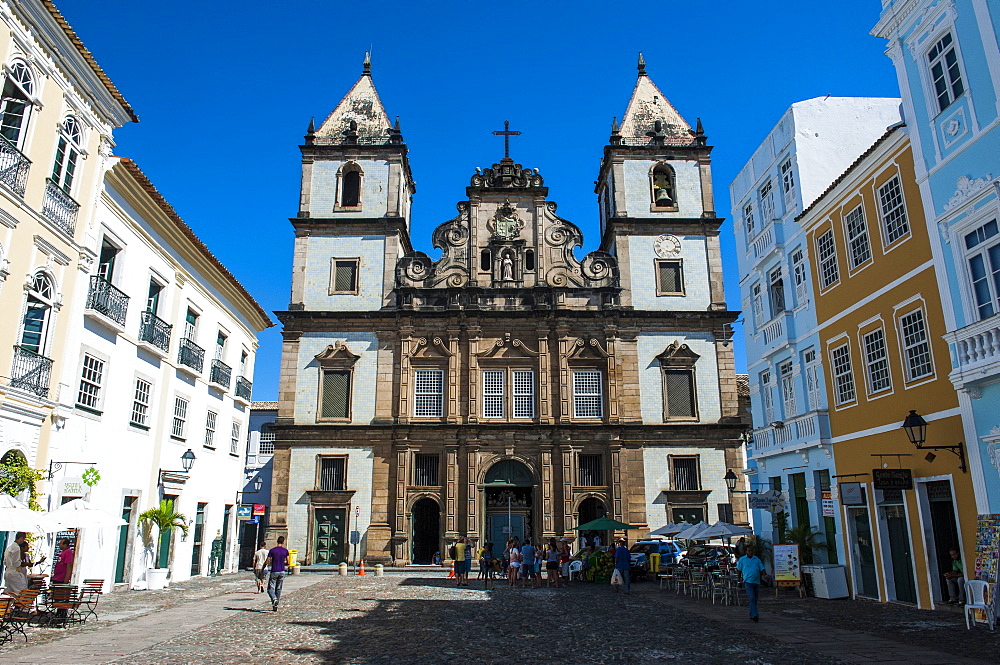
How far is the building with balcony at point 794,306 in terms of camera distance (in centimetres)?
1911

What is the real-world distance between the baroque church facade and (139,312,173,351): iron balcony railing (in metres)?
10.8

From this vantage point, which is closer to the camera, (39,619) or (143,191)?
(39,619)

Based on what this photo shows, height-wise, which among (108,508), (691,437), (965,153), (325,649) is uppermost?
(965,153)

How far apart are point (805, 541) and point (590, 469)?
14488mm

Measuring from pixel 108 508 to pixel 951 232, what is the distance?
20055 millimetres

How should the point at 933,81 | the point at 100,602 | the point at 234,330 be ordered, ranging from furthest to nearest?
the point at 234,330 → the point at 100,602 → the point at 933,81

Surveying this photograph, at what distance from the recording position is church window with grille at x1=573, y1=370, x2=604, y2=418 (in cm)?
3297

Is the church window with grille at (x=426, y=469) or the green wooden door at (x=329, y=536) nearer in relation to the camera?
the green wooden door at (x=329, y=536)

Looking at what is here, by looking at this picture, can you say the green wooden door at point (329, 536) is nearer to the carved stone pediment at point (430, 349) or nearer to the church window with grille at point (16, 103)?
the carved stone pediment at point (430, 349)

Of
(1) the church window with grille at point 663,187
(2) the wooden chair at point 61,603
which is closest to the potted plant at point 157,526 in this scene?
(2) the wooden chair at point 61,603

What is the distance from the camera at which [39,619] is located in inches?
521

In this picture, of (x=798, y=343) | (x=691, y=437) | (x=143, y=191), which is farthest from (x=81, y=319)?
(x=691, y=437)

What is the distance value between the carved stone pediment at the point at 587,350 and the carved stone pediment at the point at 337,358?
9.85 m

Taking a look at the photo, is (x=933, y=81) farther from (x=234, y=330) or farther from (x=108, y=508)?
(x=234, y=330)
